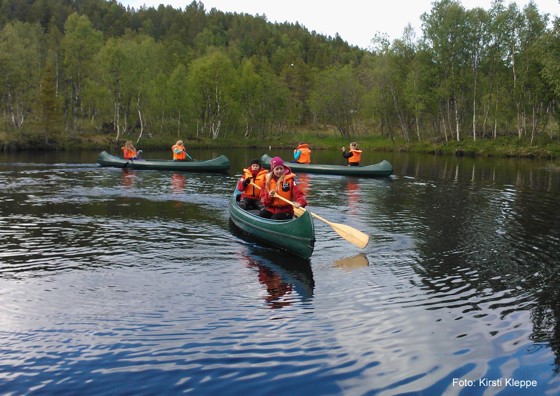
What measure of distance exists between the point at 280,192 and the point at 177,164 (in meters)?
16.6

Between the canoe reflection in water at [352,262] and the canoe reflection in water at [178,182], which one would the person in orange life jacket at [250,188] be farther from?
the canoe reflection in water at [178,182]

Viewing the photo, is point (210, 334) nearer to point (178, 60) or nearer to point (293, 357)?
point (293, 357)

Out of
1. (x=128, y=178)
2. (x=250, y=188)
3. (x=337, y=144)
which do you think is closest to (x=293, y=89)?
(x=337, y=144)

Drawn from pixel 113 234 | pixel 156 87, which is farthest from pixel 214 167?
pixel 156 87

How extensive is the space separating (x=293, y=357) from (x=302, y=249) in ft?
13.7

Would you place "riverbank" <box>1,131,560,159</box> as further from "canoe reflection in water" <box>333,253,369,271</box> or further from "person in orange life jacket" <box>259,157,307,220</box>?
"canoe reflection in water" <box>333,253,369,271</box>

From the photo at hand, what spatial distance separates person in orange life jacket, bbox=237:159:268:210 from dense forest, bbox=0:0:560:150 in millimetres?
25138

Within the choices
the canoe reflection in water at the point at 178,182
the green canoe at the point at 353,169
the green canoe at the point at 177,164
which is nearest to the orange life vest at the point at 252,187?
the canoe reflection in water at the point at 178,182

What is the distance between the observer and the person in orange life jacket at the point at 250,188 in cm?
1323

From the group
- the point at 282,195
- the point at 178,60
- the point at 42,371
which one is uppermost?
the point at 178,60

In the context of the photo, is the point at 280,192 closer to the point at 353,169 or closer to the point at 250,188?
the point at 250,188

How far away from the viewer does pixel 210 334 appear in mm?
6707

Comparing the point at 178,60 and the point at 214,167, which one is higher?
the point at 178,60

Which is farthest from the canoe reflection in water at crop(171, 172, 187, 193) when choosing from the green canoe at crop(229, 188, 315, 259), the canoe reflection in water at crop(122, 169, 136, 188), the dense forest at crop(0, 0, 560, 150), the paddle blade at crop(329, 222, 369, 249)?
the dense forest at crop(0, 0, 560, 150)
